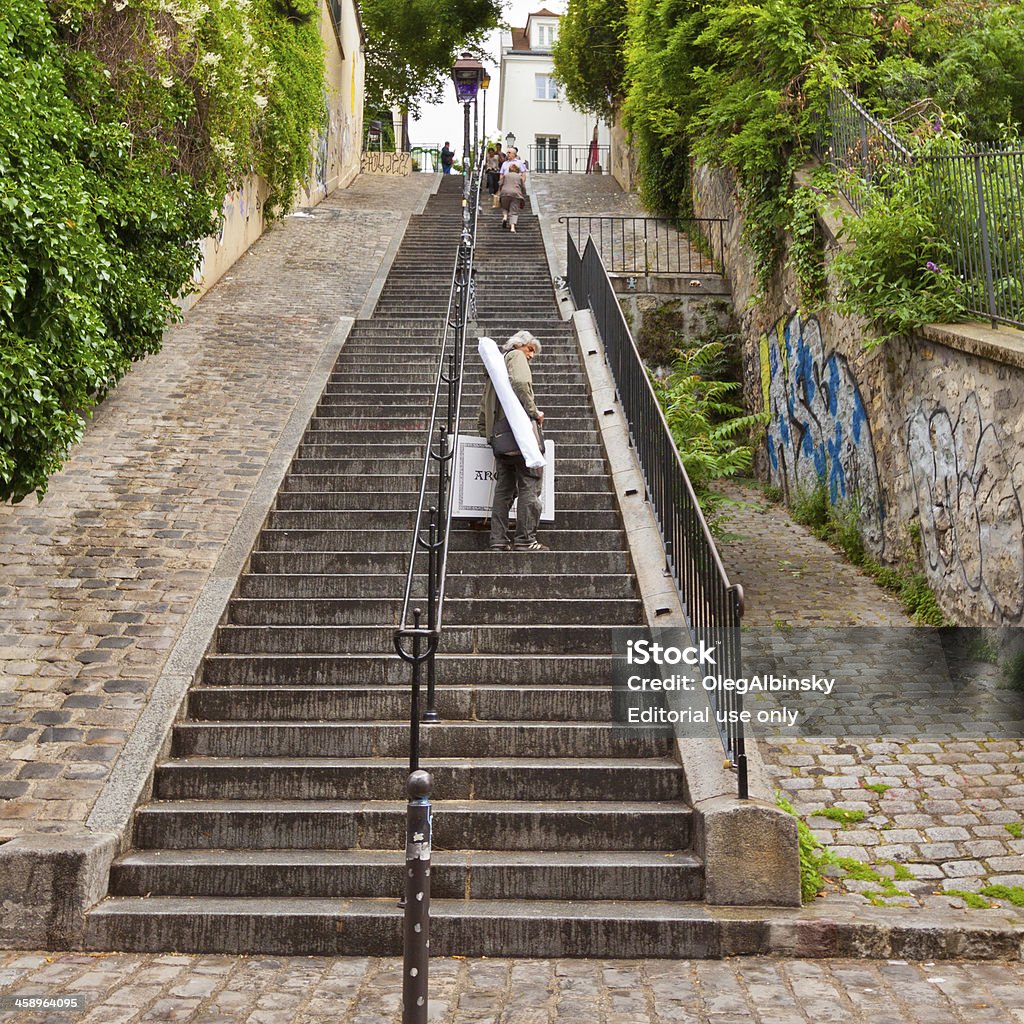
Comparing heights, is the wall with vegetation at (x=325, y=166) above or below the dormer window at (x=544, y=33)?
below

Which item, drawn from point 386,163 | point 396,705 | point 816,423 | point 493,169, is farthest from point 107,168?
point 386,163

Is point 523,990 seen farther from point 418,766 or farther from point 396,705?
point 396,705

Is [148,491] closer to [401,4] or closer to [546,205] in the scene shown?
[546,205]

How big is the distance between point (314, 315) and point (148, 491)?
5.88m

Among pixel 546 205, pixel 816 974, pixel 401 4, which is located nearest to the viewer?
pixel 816 974

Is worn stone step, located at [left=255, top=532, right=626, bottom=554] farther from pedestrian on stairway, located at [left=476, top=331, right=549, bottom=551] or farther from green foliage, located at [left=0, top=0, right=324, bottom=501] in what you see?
green foliage, located at [left=0, top=0, right=324, bottom=501]

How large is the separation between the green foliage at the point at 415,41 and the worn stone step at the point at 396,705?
1371 inches

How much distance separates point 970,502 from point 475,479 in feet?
11.4

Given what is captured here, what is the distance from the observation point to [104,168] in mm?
9664

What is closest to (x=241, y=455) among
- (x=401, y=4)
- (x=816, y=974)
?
(x=816, y=974)

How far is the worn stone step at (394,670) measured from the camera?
6.29m

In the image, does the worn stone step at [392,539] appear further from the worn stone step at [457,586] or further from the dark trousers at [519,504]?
the worn stone step at [457,586]

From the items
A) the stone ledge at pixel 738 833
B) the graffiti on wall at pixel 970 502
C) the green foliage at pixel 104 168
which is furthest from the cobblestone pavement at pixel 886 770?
the green foliage at pixel 104 168

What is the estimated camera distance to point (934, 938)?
14.9ft
